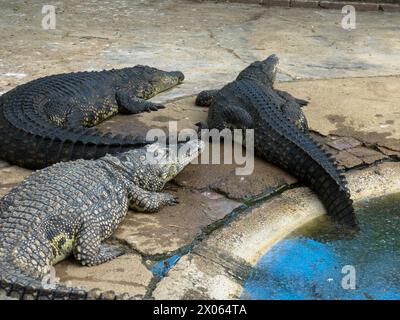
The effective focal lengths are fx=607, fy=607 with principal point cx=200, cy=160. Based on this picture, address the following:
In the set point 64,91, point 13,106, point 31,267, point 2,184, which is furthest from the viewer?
point 64,91

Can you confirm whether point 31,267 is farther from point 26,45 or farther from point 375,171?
point 26,45

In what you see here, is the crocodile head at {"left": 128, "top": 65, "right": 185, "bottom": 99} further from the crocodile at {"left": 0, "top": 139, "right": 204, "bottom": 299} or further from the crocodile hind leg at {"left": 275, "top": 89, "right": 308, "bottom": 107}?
the crocodile at {"left": 0, "top": 139, "right": 204, "bottom": 299}

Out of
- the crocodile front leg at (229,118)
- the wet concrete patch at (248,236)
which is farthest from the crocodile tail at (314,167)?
the crocodile front leg at (229,118)

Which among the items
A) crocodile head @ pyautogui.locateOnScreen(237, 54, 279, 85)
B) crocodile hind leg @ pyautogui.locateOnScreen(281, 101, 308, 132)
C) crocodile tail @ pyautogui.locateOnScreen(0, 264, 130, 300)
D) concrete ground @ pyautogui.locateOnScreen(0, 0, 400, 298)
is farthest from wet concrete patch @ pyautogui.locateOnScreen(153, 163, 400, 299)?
crocodile head @ pyautogui.locateOnScreen(237, 54, 279, 85)

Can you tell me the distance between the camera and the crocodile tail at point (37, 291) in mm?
2630

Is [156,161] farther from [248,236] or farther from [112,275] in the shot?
[112,275]

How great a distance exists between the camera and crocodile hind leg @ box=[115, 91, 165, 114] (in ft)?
19.3

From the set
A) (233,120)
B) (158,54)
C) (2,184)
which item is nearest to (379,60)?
(158,54)

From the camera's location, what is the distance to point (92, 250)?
3.44 m

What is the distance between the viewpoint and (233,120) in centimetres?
518

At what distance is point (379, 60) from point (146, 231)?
5.13 m

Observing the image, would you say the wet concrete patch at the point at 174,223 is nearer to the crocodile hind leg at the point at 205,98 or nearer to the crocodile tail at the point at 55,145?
the crocodile tail at the point at 55,145

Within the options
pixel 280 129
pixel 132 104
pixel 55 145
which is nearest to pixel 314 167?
Answer: pixel 280 129

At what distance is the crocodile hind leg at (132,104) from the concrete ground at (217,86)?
120 millimetres
